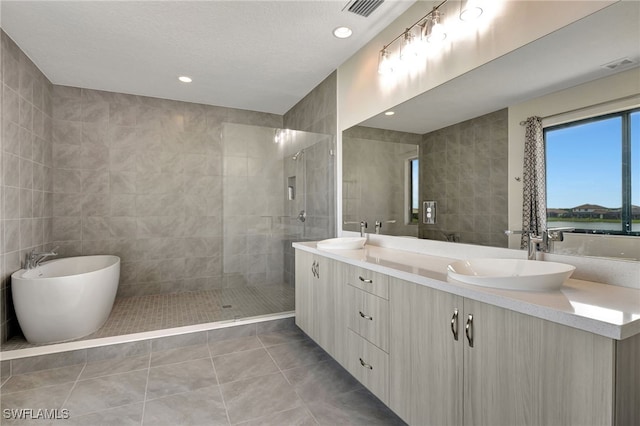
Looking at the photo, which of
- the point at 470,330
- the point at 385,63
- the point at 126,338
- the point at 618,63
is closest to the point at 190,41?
the point at 385,63

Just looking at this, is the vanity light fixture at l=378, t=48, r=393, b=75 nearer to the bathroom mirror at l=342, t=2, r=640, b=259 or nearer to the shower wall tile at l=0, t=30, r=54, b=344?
the bathroom mirror at l=342, t=2, r=640, b=259

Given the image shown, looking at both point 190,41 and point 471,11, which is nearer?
point 471,11

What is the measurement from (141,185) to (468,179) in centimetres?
370

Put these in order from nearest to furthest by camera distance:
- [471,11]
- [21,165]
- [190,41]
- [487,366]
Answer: [487,366], [471,11], [190,41], [21,165]

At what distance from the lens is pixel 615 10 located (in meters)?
1.17

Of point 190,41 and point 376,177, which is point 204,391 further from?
point 190,41

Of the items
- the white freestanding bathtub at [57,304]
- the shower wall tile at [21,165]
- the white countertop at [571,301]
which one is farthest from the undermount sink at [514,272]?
the shower wall tile at [21,165]

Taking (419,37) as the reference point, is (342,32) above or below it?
above

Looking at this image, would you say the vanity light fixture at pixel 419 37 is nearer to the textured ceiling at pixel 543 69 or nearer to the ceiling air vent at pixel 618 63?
the textured ceiling at pixel 543 69

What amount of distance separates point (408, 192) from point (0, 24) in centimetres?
327

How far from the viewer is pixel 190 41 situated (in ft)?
8.40

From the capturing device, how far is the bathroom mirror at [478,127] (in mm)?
1247

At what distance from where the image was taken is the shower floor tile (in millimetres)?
2744

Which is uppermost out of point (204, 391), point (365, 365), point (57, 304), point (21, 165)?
point (21, 165)
